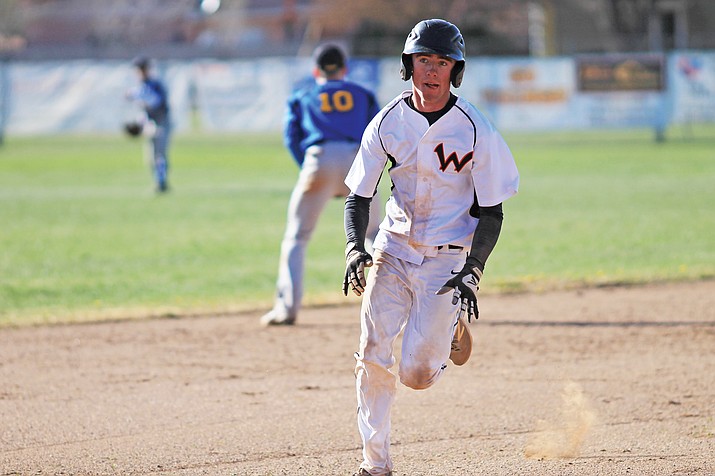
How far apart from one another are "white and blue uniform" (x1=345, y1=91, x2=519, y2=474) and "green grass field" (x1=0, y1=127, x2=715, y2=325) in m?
4.97

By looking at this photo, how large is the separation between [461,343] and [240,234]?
9.37 m

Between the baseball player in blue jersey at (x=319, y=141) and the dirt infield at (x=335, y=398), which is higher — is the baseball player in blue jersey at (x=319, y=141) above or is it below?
above

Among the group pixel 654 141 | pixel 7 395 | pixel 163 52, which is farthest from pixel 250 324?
pixel 163 52

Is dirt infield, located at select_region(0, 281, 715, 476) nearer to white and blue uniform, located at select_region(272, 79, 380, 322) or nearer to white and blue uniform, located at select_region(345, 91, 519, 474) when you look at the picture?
white and blue uniform, located at select_region(345, 91, 519, 474)

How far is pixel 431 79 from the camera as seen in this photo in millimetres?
4688

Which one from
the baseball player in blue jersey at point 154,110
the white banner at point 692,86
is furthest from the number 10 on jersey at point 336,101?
the white banner at point 692,86

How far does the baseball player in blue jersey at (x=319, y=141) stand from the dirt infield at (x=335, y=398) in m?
0.63

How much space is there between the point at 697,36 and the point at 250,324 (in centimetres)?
3998

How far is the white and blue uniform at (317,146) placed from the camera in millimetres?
8453

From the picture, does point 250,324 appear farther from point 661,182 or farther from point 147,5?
point 147,5

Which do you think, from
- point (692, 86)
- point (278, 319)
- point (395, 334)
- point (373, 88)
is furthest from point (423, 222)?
point (692, 86)

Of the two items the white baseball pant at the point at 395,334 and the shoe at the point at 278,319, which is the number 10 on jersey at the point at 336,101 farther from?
the white baseball pant at the point at 395,334

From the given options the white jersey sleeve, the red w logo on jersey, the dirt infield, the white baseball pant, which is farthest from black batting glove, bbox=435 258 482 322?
the dirt infield

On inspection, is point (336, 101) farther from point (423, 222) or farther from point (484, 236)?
point (484, 236)
